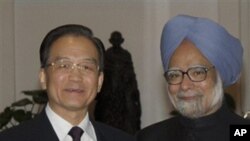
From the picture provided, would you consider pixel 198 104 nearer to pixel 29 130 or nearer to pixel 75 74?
pixel 75 74

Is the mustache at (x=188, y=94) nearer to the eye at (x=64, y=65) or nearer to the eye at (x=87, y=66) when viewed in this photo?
the eye at (x=87, y=66)

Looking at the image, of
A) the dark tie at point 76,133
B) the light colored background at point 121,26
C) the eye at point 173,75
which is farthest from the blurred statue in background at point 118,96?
the dark tie at point 76,133

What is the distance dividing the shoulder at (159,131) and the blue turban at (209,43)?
1.15 feet

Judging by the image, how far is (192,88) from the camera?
126 inches

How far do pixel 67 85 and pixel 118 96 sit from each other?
2.58 metres

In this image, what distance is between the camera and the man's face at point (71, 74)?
3.05 meters

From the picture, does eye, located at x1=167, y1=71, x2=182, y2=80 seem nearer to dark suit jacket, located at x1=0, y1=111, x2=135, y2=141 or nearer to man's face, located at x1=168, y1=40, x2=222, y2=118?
man's face, located at x1=168, y1=40, x2=222, y2=118

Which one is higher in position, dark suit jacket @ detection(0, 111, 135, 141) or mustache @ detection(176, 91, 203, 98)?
mustache @ detection(176, 91, 203, 98)

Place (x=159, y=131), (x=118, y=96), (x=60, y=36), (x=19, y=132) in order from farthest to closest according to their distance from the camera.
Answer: (x=118, y=96), (x=159, y=131), (x=60, y=36), (x=19, y=132)

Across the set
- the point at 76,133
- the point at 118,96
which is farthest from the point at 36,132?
the point at 118,96

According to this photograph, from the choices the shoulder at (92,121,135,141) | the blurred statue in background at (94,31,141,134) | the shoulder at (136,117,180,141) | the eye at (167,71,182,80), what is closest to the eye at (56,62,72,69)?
the shoulder at (92,121,135,141)

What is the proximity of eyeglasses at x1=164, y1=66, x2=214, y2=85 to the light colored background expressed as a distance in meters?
3.24

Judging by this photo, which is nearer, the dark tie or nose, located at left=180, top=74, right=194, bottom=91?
the dark tie

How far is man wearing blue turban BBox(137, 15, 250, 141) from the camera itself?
3.21 meters
